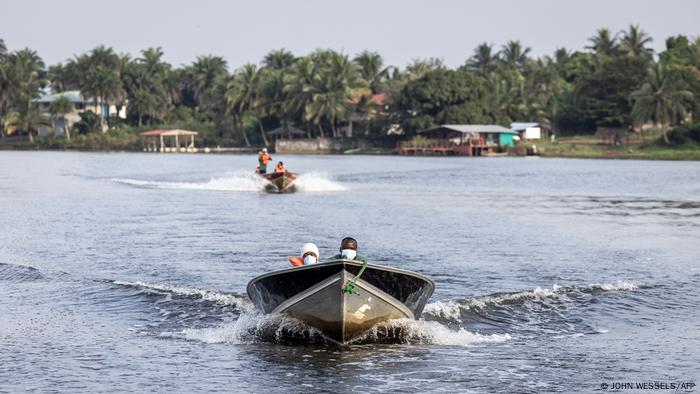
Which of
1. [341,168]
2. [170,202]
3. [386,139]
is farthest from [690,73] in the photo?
[170,202]

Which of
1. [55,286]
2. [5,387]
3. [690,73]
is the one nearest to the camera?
[5,387]

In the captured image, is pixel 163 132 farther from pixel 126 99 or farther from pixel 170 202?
pixel 170 202

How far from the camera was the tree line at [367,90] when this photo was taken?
115 metres

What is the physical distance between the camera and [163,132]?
469 feet

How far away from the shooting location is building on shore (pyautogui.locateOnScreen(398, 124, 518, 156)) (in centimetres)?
12069

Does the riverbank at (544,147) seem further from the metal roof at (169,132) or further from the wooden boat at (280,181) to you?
the wooden boat at (280,181)

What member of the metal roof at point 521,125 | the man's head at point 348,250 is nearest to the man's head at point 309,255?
the man's head at point 348,250

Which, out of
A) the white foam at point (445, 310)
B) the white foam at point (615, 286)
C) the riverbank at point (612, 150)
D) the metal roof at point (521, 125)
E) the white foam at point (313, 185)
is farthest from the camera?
the metal roof at point (521, 125)

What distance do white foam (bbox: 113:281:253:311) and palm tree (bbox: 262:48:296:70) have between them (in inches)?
5593

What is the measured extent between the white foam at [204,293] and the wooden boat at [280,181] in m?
31.6

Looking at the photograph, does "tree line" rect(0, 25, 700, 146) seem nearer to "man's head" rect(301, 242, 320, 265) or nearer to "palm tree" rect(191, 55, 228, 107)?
"palm tree" rect(191, 55, 228, 107)

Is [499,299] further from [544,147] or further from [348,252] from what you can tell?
[544,147]

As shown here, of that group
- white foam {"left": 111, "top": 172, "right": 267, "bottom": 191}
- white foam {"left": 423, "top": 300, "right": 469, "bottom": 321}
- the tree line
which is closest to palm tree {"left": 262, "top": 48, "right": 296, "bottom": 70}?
the tree line

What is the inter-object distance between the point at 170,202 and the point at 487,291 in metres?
29.6
